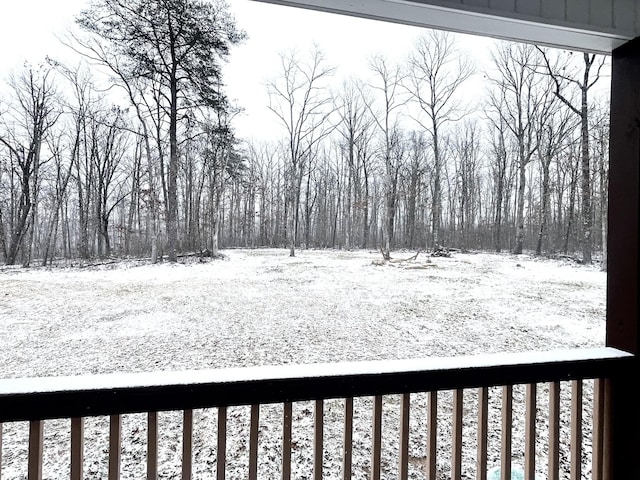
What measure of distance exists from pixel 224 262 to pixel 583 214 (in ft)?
8.80

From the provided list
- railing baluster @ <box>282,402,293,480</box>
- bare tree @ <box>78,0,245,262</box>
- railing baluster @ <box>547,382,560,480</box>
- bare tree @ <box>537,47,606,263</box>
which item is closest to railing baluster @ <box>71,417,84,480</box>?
railing baluster @ <box>282,402,293,480</box>

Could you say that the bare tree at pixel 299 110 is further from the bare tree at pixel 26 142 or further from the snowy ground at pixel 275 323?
the bare tree at pixel 26 142

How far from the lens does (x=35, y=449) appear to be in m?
0.85

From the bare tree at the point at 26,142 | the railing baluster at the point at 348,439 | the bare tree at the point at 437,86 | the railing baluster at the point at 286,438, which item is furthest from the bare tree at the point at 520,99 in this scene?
the bare tree at the point at 26,142

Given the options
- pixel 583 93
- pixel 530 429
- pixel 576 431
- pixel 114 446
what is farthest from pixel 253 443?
A: pixel 583 93

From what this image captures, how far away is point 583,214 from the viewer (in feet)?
8.46

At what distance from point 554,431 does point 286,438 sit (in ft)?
2.77

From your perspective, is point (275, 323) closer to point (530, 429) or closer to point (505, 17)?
point (530, 429)

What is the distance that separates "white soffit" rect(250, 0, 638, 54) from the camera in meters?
1.02

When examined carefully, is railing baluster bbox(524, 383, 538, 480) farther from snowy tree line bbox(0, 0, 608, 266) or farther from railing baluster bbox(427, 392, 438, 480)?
snowy tree line bbox(0, 0, 608, 266)

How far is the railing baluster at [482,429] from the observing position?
107cm

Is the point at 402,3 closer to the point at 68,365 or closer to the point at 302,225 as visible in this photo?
the point at 302,225

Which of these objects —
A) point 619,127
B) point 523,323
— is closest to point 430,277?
point 523,323

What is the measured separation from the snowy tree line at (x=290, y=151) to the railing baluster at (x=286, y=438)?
1797mm
